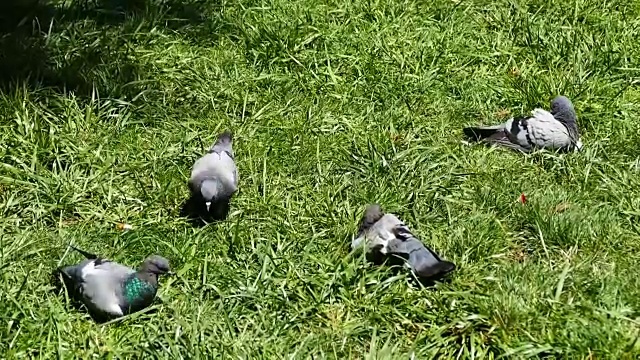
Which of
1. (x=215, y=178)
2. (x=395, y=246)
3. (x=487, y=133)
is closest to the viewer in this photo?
(x=395, y=246)

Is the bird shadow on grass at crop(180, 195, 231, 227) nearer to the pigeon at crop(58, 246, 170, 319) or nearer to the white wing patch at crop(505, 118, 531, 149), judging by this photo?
the pigeon at crop(58, 246, 170, 319)

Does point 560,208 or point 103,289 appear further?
point 560,208

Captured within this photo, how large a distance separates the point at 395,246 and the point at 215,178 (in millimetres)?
885

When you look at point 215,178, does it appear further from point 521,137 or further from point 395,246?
point 521,137

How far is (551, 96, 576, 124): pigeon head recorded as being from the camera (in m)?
4.58

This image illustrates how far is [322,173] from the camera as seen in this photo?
14.2 ft

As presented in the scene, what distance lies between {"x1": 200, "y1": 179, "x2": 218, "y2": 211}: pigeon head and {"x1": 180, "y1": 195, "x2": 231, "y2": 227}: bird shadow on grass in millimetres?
57

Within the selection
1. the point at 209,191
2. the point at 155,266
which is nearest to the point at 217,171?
the point at 209,191

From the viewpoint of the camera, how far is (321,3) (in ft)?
18.5

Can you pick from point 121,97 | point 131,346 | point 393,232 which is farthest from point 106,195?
point 393,232

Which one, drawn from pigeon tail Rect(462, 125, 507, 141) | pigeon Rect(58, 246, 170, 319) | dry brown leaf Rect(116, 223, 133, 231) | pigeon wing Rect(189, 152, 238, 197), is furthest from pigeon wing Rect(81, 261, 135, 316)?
pigeon tail Rect(462, 125, 507, 141)

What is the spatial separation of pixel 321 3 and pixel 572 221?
2.45 meters

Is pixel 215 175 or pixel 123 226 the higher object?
pixel 215 175

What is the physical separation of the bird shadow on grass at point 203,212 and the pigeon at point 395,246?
0.64 meters
